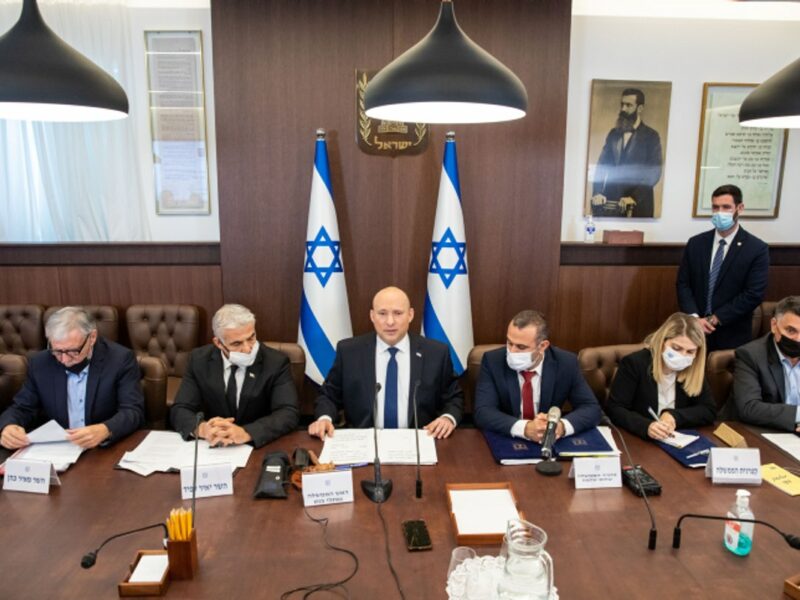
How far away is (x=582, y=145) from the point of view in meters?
4.22

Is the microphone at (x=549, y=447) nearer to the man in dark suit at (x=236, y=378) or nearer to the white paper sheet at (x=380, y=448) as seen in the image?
the white paper sheet at (x=380, y=448)

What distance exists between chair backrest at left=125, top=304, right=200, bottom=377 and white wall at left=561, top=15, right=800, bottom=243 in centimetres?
263

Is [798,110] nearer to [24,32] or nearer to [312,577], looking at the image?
[312,577]

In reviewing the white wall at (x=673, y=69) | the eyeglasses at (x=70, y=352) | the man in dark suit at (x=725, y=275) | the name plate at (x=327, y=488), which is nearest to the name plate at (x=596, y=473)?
the name plate at (x=327, y=488)

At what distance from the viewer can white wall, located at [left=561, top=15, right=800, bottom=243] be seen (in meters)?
4.12

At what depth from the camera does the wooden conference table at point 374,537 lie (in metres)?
1.36

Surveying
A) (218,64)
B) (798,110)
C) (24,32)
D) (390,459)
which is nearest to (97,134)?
(218,64)

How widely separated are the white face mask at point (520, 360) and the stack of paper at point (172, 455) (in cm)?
104

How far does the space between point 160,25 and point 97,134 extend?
83 centimetres

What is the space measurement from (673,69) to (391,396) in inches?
128

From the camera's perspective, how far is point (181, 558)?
1380mm

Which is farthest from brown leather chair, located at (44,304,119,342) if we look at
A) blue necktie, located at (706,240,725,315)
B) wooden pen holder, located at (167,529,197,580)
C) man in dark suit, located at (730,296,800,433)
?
blue necktie, located at (706,240,725,315)

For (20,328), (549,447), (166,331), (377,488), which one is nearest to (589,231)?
(549,447)

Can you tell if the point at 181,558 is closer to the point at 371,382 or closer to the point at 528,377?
the point at 371,382
